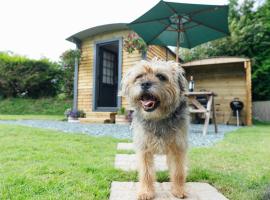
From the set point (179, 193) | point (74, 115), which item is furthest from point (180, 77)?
point (74, 115)

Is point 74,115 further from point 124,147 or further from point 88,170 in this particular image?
point 88,170

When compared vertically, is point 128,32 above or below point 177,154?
above

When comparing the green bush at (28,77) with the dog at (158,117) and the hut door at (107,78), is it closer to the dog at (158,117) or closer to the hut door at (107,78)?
the hut door at (107,78)

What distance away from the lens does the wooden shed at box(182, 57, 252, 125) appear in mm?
10180

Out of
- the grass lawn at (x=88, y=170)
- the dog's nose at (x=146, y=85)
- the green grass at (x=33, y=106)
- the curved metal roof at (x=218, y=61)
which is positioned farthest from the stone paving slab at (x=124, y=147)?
the green grass at (x=33, y=106)

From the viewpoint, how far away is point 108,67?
11.3 meters

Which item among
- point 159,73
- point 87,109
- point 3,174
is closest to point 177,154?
point 159,73

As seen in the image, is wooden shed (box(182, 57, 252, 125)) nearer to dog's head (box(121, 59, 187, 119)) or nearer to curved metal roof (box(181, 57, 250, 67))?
curved metal roof (box(181, 57, 250, 67))

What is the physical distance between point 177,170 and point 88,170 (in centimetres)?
99

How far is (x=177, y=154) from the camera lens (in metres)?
2.23

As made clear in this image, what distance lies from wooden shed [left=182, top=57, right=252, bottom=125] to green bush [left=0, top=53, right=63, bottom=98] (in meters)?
7.97

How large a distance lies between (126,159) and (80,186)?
1159 millimetres

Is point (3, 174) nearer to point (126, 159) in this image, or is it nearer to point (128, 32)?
point (126, 159)

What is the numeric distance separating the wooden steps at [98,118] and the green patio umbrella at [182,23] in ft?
12.2
